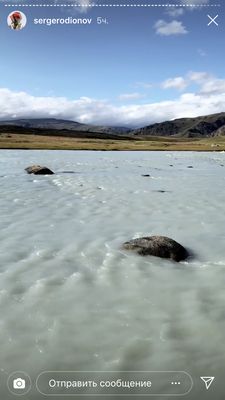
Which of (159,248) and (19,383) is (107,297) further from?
(19,383)

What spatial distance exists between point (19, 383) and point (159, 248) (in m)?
7.10

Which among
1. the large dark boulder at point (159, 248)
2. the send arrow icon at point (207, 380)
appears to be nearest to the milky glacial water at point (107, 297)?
the send arrow icon at point (207, 380)

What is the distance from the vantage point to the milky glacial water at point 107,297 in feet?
22.7

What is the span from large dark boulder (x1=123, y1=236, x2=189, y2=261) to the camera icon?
268 inches

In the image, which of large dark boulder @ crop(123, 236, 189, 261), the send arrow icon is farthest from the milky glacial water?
large dark boulder @ crop(123, 236, 189, 261)

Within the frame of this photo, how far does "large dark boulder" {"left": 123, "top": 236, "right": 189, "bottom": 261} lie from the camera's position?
12.4m

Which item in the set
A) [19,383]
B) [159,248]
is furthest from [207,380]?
[159,248]

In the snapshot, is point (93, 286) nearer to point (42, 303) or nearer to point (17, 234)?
point (42, 303)

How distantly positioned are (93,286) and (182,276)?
247cm

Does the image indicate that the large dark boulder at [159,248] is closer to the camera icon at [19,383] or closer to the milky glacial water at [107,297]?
the milky glacial water at [107,297]

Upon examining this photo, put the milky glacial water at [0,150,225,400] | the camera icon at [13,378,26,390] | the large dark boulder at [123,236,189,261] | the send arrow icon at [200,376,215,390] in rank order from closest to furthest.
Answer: the camera icon at [13,378,26,390]
the send arrow icon at [200,376,215,390]
the milky glacial water at [0,150,225,400]
the large dark boulder at [123,236,189,261]

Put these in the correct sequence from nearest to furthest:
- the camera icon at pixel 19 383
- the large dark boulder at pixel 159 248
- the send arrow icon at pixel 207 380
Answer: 1. the camera icon at pixel 19 383
2. the send arrow icon at pixel 207 380
3. the large dark boulder at pixel 159 248

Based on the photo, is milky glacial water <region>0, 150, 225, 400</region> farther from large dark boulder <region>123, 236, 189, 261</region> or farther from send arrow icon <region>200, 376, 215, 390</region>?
large dark boulder <region>123, 236, 189, 261</region>

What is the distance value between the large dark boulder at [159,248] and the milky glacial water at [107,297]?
330 mm
